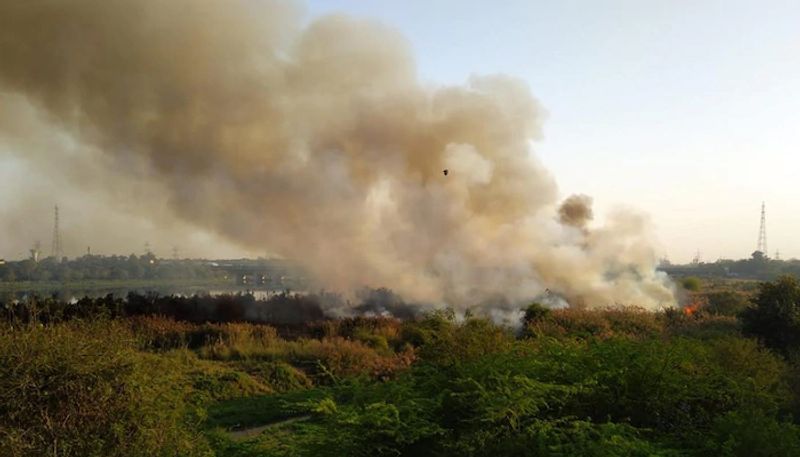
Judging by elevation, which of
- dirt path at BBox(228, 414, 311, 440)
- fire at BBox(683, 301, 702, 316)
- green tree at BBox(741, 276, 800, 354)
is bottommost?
dirt path at BBox(228, 414, 311, 440)

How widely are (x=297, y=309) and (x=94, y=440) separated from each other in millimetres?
24435

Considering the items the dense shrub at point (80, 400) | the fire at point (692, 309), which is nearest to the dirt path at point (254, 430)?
the dense shrub at point (80, 400)

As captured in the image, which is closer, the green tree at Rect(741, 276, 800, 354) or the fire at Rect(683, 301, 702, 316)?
the green tree at Rect(741, 276, 800, 354)

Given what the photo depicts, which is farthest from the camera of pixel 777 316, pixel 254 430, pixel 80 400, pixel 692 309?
pixel 692 309

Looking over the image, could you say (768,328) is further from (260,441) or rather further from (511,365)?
(260,441)

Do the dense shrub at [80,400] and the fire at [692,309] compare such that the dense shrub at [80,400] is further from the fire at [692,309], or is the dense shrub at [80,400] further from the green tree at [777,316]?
the fire at [692,309]

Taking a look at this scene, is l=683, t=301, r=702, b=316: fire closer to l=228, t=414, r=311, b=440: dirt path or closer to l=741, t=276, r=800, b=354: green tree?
l=741, t=276, r=800, b=354: green tree

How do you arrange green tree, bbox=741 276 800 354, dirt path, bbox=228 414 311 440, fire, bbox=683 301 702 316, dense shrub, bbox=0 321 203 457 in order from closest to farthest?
1. dense shrub, bbox=0 321 203 457
2. dirt path, bbox=228 414 311 440
3. green tree, bbox=741 276 800 354
4. fire, bbox=683 301 702 316

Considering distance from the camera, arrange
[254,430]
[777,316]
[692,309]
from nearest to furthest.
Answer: [254,430] < [777,316] < [692,309]

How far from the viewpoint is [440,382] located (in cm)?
795

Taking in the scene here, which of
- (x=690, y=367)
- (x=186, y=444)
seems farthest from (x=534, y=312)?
(x=186, y=444)

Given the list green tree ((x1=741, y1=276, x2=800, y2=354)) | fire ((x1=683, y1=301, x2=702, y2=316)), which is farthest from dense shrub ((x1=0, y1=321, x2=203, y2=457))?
fire ((x1=683, y1=301, x2=702, y2=316))

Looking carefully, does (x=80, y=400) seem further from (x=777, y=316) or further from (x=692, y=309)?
(x=692, y=309)

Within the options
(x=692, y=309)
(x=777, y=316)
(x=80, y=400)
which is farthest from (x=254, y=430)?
(x=692, y=309)
